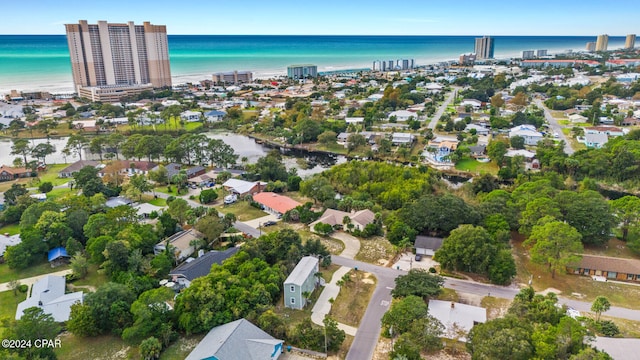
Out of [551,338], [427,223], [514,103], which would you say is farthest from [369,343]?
[514,103]

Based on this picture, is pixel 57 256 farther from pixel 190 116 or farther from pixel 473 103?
pixel 473 103

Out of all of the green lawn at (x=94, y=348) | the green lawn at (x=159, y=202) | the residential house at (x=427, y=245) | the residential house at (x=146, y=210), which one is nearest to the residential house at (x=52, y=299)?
the green lawn at (x=94, y=348)

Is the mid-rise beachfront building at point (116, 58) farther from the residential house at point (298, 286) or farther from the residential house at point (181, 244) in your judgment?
the residential house at point (298, 286)

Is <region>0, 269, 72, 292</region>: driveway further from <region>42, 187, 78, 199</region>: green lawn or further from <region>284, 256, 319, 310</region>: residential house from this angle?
<region>42, 187, 78, 199</region>: green lawn

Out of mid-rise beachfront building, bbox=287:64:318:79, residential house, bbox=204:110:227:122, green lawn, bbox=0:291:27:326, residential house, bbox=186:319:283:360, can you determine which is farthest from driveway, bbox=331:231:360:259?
mid-rise beachfront building, bbox=287:64:318:79

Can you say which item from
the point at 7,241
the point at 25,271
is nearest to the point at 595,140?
the point at 25,271

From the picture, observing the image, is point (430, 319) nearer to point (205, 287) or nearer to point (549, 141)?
point (205, 287)
